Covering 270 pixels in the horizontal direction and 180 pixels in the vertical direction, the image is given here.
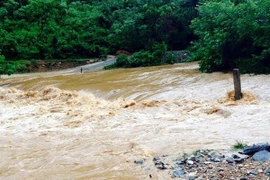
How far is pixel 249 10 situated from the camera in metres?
15.2

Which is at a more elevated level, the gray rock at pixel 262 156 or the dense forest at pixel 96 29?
the dense forest at pixel 96 29

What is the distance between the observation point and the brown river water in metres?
6.62

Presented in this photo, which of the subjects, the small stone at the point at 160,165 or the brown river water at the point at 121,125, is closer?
the small stone at the point at 160,165

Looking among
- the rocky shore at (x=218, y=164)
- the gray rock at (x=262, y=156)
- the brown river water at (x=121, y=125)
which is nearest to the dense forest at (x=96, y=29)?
the brown river water at (x=121, y=125)

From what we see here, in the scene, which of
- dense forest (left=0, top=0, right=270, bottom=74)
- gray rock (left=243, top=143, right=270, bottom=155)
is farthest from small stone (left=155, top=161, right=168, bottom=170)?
dense forest (left=0, top=0, right=270, bottom=74)

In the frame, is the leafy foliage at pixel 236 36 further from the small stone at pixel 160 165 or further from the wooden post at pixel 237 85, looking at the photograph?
the small stone at pixel 160 165

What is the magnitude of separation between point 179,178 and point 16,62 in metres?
22.4

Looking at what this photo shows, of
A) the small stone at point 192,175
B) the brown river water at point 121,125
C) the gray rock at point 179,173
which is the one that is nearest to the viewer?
the small stone at point 192,175

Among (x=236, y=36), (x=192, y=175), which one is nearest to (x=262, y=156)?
(x=192, y=175)

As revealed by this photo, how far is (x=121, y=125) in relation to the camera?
934 cm

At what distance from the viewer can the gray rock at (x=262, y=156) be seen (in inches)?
218

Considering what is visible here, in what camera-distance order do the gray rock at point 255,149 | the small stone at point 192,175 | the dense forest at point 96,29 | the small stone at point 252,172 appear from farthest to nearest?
the dense forest at point 96,29
the gray rock at point 255,149
the small stone at point 192,175
the small stone at point 252,172

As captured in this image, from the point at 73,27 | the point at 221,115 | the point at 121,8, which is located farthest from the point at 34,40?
the point at 221,115

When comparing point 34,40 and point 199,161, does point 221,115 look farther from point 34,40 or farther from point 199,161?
point 34,40
